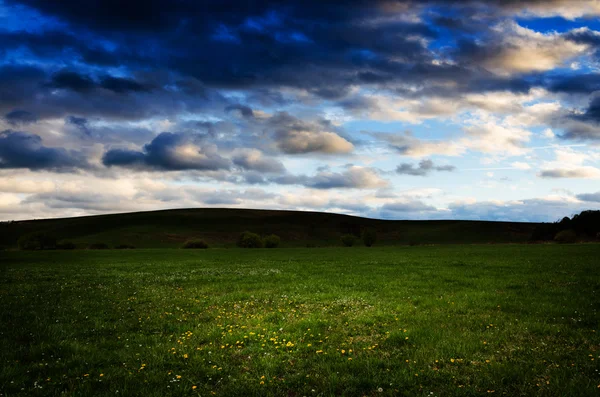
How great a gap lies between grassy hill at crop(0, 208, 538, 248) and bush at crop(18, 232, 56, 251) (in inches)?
914

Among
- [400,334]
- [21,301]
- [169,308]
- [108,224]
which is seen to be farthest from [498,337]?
[108,224]

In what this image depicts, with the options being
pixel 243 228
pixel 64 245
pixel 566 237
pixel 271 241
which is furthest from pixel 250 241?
pixel 566 237

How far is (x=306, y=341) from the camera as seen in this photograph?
11.6 metres

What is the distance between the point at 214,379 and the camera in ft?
30.1

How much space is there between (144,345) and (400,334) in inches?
307

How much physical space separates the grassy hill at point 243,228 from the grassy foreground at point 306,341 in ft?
303

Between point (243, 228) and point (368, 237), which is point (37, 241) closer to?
point (243, 228)

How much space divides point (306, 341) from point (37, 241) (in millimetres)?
84738

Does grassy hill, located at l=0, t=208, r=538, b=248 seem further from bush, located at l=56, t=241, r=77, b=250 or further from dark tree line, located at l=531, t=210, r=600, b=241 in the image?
dark tree line, located at l=531, t=210, r=600, b=241

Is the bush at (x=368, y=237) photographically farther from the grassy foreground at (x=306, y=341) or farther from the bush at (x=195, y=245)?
the grassy foreground at (x=306, y=341)

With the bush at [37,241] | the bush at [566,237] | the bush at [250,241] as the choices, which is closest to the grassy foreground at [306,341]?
the bush at [566,237]

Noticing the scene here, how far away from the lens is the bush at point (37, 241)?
251ft

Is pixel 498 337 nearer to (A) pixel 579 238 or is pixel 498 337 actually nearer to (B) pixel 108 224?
(A) pixel 579 238

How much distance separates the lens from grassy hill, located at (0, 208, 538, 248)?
118250mm
